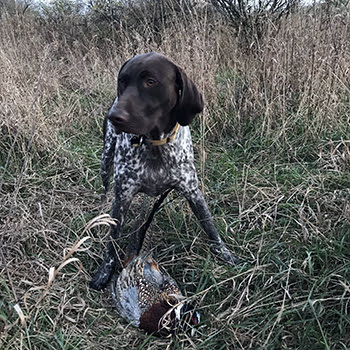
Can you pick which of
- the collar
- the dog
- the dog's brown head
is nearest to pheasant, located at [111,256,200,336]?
the dog

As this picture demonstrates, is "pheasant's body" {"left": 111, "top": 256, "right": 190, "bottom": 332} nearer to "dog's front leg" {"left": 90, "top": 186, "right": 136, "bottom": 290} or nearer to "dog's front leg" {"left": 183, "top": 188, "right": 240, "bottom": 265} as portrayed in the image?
"dog's front leg" {"left": 90, "top": 186, "right": 136, "bottom": 290}

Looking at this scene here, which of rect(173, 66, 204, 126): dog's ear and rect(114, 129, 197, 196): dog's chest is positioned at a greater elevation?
rect(173, 66, 204, 126): dog's ear

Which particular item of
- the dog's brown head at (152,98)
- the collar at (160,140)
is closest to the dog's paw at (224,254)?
the collar at (160,140)

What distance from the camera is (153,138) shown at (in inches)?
88.5

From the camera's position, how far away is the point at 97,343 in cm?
197

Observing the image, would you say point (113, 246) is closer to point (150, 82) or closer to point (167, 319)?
point (167, 319)

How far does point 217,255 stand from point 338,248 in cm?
70

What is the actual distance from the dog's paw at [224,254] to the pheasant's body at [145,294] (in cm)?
34

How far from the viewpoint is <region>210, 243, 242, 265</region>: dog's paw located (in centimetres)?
246

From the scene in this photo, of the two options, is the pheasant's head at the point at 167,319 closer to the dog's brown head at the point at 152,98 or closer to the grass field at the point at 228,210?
the grass field at the point at 228,210

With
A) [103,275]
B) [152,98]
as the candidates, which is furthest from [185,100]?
[103,275]

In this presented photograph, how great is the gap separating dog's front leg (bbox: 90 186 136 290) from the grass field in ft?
0.23

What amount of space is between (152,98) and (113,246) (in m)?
0.92

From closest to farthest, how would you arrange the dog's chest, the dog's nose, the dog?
the dog's nose < the dog < the dog's chest
